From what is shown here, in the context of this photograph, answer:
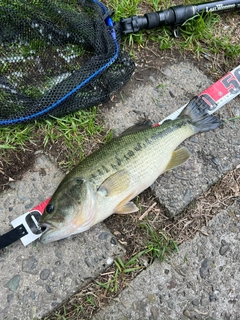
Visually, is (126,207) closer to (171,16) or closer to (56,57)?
(56,57)

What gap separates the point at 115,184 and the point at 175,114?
1285 millimetres

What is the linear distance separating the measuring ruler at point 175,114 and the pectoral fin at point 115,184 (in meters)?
0.65

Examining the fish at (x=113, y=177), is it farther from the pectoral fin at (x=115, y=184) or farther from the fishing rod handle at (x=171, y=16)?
the fishing rod handle at (x=171, y=16)

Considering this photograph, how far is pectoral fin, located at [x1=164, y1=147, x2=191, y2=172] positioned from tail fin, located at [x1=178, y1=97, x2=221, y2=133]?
0.29 m

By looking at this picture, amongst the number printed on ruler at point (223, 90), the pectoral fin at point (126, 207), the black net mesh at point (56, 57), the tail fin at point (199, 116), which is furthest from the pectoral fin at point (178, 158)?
the black net mesh at point (56, 57)

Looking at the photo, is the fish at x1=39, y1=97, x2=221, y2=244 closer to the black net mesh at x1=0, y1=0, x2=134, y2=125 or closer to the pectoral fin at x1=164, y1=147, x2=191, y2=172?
the pectoral fin at x1=164, y1=147, x2=191, y2=172

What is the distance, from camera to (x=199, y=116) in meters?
3.43

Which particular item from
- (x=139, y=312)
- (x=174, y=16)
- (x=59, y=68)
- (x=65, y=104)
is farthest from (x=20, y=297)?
(x=174, y=16)

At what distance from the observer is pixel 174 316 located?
3033 mm

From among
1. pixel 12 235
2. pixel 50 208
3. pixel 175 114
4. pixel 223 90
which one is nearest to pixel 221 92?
pixel 223 90

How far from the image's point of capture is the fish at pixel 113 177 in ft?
9.02

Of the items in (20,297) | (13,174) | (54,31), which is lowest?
(20,297)

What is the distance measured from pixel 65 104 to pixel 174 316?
7.28 ft

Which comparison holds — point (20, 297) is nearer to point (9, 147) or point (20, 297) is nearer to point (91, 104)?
point (9, 147)
